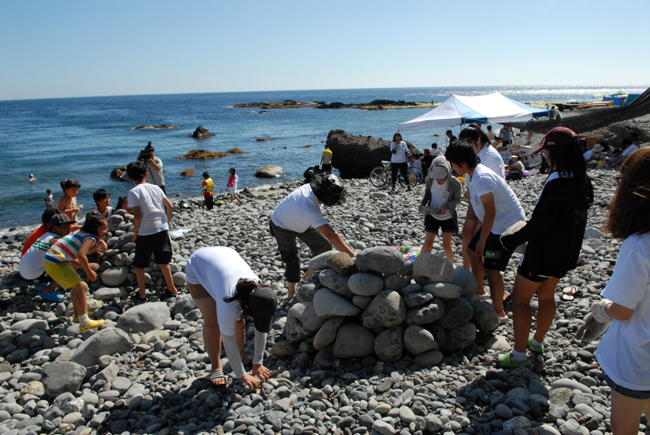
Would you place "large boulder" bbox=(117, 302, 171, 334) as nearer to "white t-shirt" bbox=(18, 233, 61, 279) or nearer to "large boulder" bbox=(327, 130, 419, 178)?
"white t-shirt" bbox=(18, 233, 61, 279)

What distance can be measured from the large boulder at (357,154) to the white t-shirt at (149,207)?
53.4 ft

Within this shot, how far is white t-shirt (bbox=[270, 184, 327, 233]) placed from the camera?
427 cm

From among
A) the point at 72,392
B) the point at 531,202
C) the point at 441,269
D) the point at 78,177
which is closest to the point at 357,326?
the point at 441,269

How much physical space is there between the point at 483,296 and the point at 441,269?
0.89 m

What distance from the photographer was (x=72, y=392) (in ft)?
12.1

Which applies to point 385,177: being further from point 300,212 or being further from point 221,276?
point 221,276

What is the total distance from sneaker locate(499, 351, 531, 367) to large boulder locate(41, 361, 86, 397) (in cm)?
389

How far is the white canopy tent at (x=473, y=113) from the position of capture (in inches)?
470

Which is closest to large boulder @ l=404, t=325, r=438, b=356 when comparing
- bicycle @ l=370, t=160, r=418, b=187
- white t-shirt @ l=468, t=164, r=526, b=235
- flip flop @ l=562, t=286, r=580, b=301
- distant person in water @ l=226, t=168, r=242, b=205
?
white t-shirt @ l=468, t=164, r=526, b=235

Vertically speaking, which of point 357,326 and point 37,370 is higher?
point 357,326

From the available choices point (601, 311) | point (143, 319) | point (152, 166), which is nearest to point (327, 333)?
point (601, 311)

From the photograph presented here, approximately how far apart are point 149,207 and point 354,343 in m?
Answer: 3.28

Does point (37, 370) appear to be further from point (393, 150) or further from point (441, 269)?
point (393, 150)

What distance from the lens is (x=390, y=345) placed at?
3639 mm
